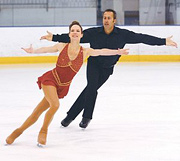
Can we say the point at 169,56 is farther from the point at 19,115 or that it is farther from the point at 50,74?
the point at 50,74

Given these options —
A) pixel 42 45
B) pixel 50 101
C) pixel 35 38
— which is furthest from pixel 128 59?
pixel 50 101

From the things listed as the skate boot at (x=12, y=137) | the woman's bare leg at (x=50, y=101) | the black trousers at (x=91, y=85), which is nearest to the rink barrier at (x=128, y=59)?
the black trousers at (x=91, y=85)

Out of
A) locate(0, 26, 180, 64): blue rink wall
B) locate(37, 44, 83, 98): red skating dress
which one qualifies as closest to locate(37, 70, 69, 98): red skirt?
locate(37, 44, 83, 98): red skating dress

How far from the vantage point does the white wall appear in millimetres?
12289

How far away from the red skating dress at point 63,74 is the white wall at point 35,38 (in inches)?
325

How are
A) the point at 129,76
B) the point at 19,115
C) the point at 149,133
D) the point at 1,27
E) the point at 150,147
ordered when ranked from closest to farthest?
the point at 150,147
the point at 149,133
the point at 19,115
the point at 129,76
the point at 1,27

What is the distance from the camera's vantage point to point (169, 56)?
500 inches

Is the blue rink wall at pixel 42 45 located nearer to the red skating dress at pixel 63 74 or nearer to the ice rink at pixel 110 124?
the ice rink at pixel 110 124

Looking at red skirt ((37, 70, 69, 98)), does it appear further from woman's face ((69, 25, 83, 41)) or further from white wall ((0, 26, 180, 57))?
white wall ((0, 26, 180, 57))

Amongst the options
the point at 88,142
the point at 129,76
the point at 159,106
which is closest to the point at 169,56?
the point at 129,76

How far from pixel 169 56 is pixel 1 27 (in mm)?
4183

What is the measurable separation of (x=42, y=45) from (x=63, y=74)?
8360 millimetres

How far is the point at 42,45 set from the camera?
1233 centimetres

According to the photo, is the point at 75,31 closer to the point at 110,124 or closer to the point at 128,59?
the point at 110,124
